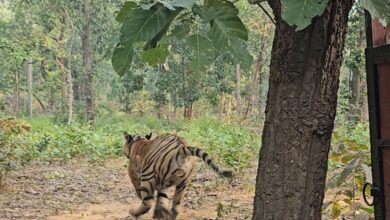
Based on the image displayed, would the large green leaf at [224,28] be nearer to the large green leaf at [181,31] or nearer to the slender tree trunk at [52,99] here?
the large green leaf at [181,31]

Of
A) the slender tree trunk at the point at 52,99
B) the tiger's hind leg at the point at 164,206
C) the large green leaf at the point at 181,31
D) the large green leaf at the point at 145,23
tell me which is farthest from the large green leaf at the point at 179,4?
the slender tree trunk at the point at 52,99

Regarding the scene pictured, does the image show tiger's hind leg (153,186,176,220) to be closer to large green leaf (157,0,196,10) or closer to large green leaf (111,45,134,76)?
large green leaf (111,45,134,76)

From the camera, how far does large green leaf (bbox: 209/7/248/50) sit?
4.80ft

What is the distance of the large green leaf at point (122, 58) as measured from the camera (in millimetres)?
1381

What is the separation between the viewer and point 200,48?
1.67 m

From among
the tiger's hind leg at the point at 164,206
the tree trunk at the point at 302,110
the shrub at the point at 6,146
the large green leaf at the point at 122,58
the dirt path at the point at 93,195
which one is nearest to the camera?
the large green leaf at the point at 122,58

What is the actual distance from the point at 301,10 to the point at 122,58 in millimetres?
508

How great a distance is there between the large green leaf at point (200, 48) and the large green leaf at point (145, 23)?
1.19 feet

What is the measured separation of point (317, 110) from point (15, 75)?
27.5 m

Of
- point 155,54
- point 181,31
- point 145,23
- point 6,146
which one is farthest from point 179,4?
point 6,146

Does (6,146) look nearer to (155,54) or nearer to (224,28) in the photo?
(155,54)

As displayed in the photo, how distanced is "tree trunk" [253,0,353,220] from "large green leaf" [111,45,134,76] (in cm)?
81

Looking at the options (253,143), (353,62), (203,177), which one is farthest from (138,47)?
(353,62)

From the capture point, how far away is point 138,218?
5.80 m
